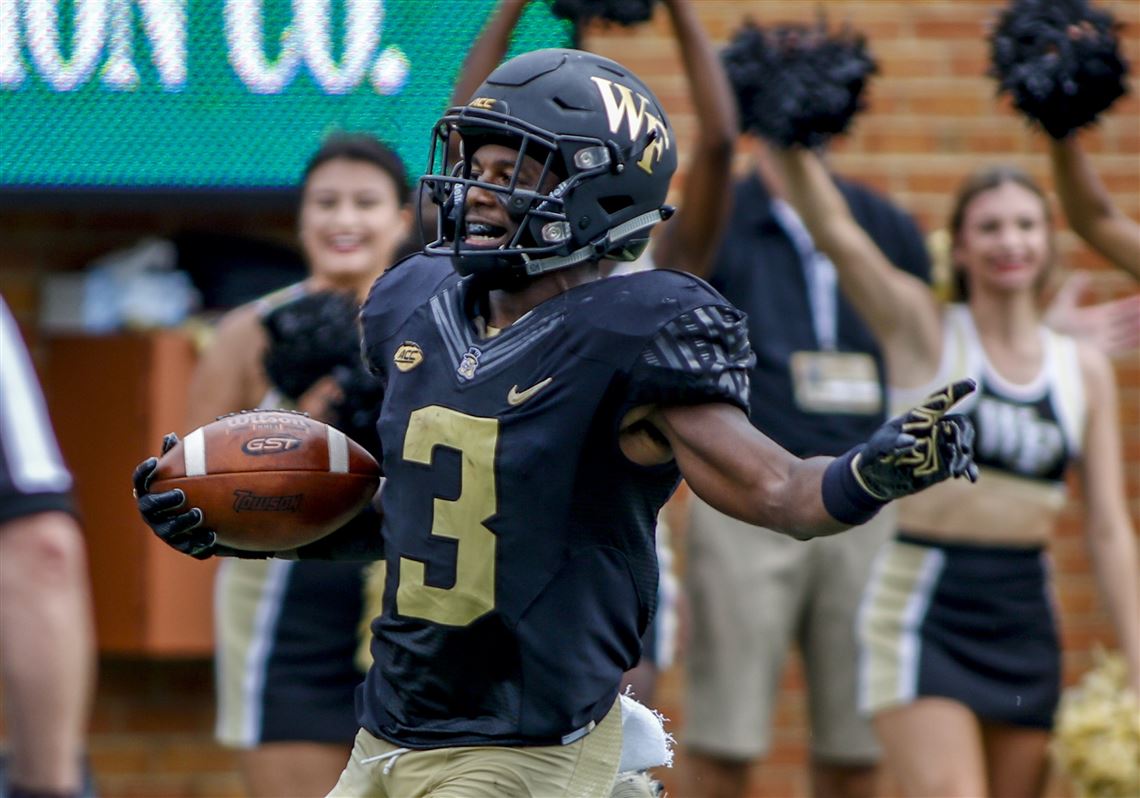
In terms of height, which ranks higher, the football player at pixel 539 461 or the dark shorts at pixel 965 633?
the football player at pixel 539 461

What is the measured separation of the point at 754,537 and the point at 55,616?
2.65 m

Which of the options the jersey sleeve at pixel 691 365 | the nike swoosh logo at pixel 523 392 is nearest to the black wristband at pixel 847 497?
the jersey sleeve at pixel 691 365

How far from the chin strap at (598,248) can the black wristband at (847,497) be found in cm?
66

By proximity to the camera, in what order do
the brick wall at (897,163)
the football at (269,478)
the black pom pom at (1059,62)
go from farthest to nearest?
the brick wall at (897,163), the black pom pom at (1059,62), the football at (269,478)

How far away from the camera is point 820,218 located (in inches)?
225

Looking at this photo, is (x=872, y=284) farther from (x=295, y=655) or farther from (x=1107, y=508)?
(x=295, y=655)

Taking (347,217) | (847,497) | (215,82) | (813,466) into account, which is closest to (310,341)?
(347,217)

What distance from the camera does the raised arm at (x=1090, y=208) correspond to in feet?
17.5

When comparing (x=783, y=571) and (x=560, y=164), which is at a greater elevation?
(x=560, y=164)

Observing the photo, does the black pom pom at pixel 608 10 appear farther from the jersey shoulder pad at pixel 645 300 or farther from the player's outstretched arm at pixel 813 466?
the player's outstretched arm at pixel 813 466

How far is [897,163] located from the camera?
7.04 m

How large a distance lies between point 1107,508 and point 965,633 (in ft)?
1.86

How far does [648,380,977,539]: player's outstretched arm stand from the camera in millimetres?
3068

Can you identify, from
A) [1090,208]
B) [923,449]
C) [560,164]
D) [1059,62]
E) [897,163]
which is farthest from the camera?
[897,163]
